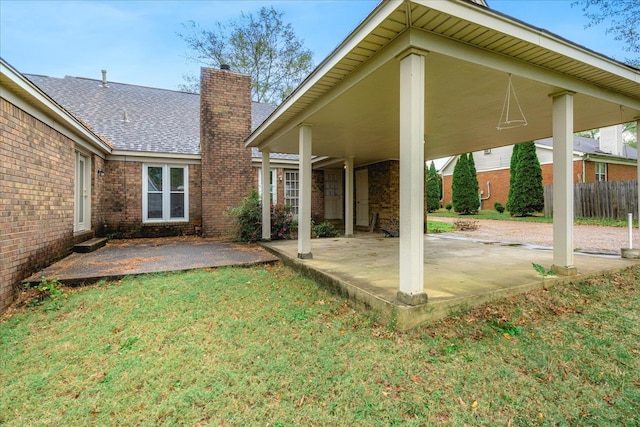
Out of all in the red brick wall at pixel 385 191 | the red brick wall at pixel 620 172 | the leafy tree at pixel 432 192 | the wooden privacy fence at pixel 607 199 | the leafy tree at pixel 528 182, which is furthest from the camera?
the leafy tree at pixel 432 192

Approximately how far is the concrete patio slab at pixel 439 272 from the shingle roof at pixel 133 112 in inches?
251

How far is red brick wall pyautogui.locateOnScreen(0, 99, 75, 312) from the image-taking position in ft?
13.3

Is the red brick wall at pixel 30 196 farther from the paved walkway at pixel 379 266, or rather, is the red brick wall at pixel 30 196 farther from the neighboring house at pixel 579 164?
the neighboring house at pixel 579 164

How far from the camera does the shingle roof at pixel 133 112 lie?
1048 centimetres

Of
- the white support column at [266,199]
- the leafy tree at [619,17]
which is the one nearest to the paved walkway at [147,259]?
the white support column at [266,199]

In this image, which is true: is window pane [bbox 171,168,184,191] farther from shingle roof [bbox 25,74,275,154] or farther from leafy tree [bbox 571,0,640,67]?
leafy tree [bbox 571,0,640,67]

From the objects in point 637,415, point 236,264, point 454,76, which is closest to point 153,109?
point 236,264

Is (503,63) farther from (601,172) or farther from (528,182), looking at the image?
(601,172)

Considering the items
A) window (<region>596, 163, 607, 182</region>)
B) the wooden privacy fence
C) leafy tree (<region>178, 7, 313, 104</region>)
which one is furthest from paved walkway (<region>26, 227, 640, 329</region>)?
window (<region>596, 163, 607, 182</region>)

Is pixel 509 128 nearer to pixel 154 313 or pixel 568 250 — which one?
pixel 568 250

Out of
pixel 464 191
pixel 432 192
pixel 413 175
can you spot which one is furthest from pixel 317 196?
pixel 432 192

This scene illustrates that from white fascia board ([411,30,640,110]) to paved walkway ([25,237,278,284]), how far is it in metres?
4.72

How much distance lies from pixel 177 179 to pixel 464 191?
56.6ft

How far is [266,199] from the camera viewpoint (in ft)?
28.6
